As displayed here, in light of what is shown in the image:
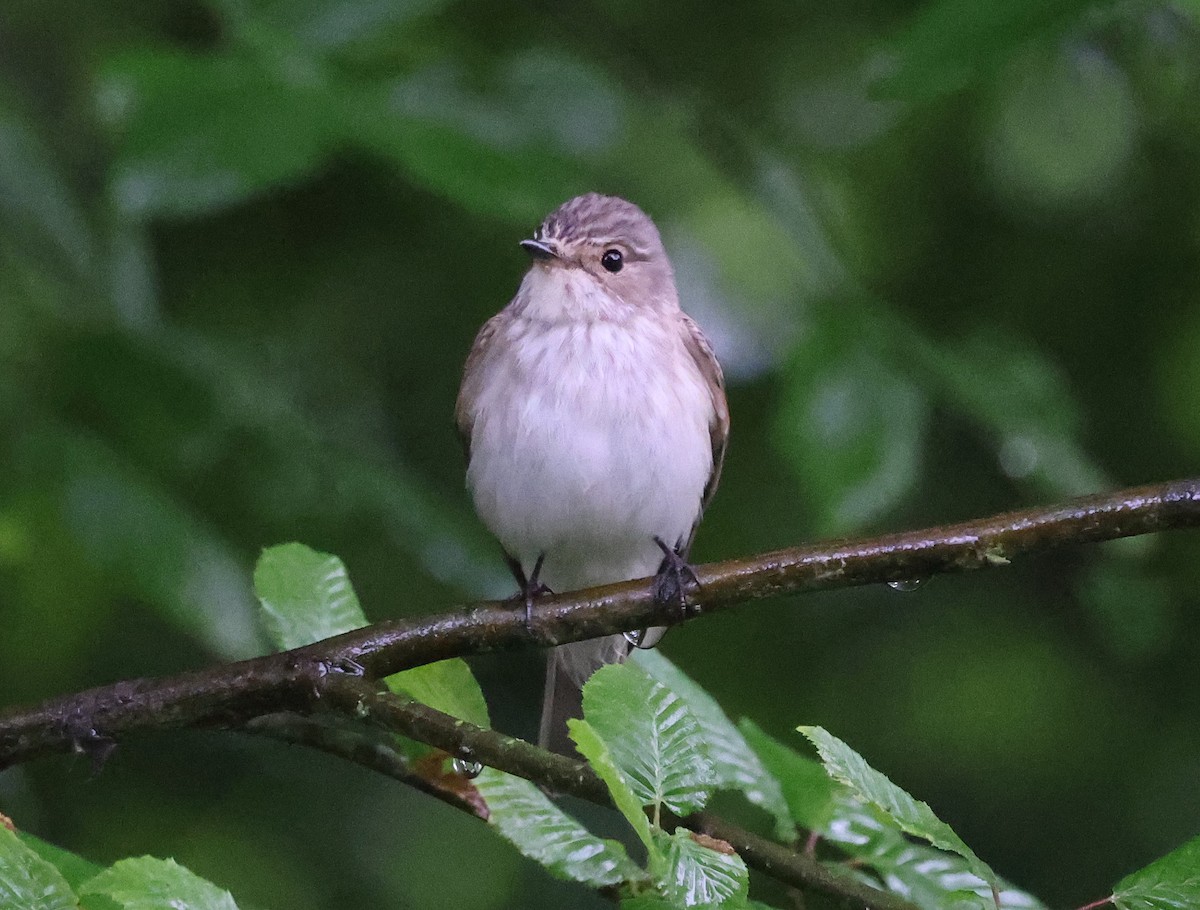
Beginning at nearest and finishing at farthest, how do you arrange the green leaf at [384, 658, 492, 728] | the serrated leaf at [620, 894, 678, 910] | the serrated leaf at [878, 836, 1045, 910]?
1. the serrated leaf at [620, 894, 678, 910]
2. the serrated leaf at [878, 836, 1045, 910]
3. the green leaf at [384, 658, 492, 728]

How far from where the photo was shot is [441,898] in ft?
17.0

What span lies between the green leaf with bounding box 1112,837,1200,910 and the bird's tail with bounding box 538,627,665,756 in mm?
2381

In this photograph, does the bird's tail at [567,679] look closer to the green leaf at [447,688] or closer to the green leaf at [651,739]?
the green leaf at [447,688]

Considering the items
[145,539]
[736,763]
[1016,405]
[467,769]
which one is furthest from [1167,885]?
[1016,405]

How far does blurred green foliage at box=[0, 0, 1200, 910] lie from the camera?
3.89 meters

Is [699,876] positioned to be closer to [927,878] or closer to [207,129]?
[927,878]

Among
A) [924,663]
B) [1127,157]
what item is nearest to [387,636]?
[924,663]

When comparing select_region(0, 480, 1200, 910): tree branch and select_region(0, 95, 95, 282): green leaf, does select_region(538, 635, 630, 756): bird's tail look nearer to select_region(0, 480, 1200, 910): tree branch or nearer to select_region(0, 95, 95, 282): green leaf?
select_region(0, 95, 95, 282): green leaf

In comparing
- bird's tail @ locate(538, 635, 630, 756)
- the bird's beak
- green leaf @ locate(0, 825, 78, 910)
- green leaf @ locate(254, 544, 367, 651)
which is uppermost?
the bird's beak

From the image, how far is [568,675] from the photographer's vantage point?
4.37 meters

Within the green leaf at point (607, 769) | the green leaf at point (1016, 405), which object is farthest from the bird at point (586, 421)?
the green leaf at point (607, 769)

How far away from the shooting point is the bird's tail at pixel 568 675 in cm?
421

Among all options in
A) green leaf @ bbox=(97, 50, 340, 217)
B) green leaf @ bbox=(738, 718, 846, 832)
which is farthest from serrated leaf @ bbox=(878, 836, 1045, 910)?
green leaf @ bbox=(97, 50, 340, 217)

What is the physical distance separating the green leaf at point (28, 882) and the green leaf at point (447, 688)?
2.19ft
